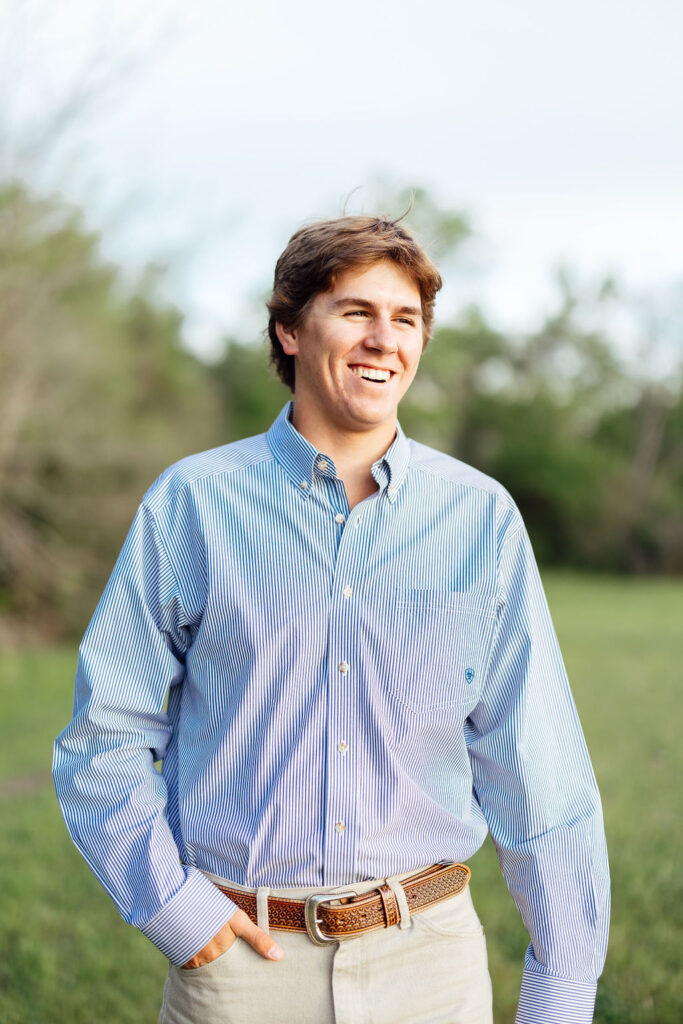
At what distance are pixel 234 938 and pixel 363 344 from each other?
1.26 m

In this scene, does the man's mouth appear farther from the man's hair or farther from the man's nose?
the man's hair

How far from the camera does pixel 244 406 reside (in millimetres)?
30078

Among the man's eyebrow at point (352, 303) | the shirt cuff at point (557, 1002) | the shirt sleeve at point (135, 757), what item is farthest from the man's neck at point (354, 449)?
the shirt cuff at point (557, 1002)

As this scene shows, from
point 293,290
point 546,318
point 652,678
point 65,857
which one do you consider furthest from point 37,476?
point 546,318

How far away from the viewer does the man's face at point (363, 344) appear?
226cm

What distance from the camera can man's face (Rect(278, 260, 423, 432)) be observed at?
7.41 feet

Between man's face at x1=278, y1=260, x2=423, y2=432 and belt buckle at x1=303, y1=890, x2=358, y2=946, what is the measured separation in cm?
99

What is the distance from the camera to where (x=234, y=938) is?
207 centimetres

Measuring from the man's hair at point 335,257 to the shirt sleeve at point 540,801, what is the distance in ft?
2.07

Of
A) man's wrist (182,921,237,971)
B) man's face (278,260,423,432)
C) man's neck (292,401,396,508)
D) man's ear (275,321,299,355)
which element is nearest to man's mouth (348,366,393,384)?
man's face (278,260,423,432)

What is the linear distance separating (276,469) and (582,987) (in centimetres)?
128

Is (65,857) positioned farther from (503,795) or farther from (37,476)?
(37,476)

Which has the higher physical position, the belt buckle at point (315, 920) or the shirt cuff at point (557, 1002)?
the belt buckle at point (315, 920)

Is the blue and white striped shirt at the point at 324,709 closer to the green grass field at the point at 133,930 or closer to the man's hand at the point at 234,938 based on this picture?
the man's hand at the point at 234,938
